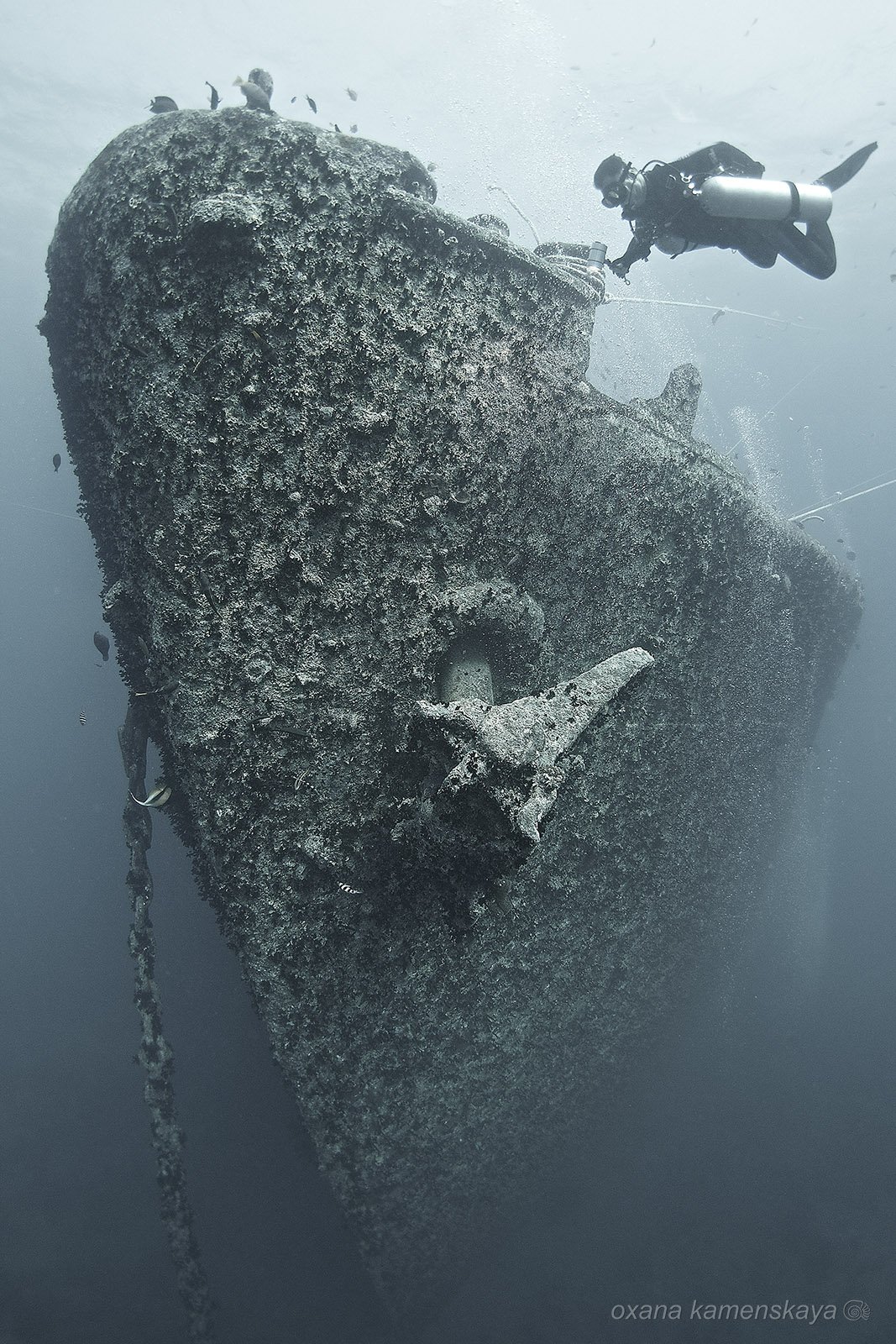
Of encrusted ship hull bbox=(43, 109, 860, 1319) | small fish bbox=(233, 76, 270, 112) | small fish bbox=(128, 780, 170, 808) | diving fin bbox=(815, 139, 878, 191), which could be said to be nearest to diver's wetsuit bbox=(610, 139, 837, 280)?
diving fin bbox=(815, 139, 878, 191)

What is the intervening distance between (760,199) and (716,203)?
0.24 meters

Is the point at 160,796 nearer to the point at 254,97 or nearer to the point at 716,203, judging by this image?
the point at 254,97

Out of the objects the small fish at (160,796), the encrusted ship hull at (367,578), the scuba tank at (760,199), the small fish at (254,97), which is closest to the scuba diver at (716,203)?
the scuba tank at (760,199)

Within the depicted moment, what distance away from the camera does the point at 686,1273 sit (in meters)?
6.61

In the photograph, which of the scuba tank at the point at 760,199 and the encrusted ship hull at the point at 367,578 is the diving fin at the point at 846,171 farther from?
the encrusted ship hull at the point at 367,578

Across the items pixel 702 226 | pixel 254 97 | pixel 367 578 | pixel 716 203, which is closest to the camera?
pixel 367 578

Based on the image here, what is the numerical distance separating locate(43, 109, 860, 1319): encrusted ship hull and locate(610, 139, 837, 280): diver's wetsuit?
81 centimetres

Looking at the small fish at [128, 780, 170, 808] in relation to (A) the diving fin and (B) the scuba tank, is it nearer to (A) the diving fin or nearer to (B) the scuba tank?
(B) the scuba tank

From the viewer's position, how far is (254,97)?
8.14ft

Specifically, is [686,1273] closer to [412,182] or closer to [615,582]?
[615,582]

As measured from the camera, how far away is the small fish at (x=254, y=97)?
7.99 feet

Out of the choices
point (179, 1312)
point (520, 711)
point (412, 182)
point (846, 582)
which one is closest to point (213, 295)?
point (412, 182)

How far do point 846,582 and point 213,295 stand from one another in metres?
9.01

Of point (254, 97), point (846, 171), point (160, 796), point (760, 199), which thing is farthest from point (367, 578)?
point (846, 171)
